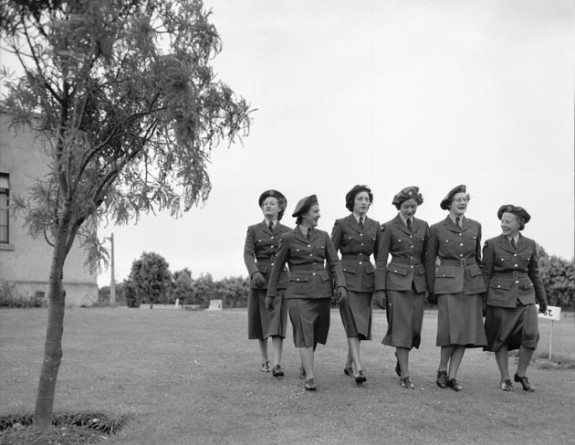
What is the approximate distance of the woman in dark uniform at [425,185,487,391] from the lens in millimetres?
9453

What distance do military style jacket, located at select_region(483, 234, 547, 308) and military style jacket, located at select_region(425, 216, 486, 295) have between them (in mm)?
238

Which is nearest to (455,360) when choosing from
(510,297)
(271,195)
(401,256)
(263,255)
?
(510,297)

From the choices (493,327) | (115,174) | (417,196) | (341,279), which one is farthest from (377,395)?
(115,174)

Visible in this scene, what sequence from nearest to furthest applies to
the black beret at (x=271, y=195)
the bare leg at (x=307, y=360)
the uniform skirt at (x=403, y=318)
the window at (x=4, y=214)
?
1. the bare leg at (x=307, y=360)
2. the uniform skirt at (x=403, y=318)
3. the black beret at (x=271, y=195)
4. the window at (x=4, y=214)

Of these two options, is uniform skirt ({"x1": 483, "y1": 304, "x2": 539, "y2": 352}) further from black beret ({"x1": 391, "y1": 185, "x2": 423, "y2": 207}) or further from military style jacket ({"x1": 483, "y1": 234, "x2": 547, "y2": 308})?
black beret ({"x1": 391, "y1": 185, "x2": 423, "y2": 207})

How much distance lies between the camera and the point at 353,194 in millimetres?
9977

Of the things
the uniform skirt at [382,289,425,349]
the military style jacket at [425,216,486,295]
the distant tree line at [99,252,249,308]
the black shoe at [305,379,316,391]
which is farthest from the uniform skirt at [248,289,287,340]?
the distant tree line at [99,252,249,308]

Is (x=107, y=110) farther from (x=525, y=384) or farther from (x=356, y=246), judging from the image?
(x=525, y=384)

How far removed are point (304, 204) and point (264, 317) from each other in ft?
6.22

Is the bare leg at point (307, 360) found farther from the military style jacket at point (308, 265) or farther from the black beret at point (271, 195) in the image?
the black beret at point (271, 195)

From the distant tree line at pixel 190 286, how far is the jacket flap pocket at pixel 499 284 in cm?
2723

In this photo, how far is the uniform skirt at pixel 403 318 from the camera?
30.8ft

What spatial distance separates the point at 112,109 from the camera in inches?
294

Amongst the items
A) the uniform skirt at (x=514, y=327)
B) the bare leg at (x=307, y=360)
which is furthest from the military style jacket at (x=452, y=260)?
the bare leg at (x=307, y=360)
